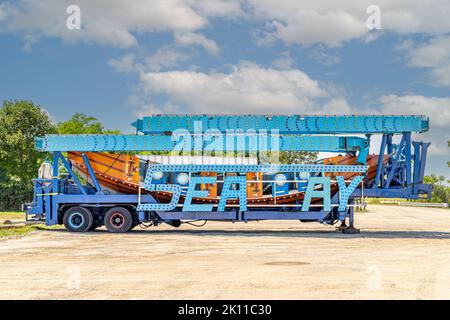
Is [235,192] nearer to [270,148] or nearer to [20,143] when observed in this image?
[270,148]

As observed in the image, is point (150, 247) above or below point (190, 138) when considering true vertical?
below

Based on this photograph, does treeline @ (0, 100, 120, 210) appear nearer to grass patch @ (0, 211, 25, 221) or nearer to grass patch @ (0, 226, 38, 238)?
grass patch @ (0, 211, 25, 221)

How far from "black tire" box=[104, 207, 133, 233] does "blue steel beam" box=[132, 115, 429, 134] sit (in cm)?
411

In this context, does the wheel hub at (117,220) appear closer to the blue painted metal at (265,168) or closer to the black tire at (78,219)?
the black tire at (78,219)

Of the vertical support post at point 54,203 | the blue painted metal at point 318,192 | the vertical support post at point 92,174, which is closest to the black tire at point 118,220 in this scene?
the vertical support post at point 92,174

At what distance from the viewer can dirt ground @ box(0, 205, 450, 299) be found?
34.9 feet

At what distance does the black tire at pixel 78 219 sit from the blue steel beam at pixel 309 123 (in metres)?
5.20

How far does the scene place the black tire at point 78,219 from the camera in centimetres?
2506

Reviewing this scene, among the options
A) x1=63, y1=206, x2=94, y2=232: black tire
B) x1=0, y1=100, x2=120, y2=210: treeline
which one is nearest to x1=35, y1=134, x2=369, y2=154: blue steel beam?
x1=63, y1=206, x2=94, y2=232: black tire

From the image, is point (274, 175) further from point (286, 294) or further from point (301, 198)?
point (286, 294)
